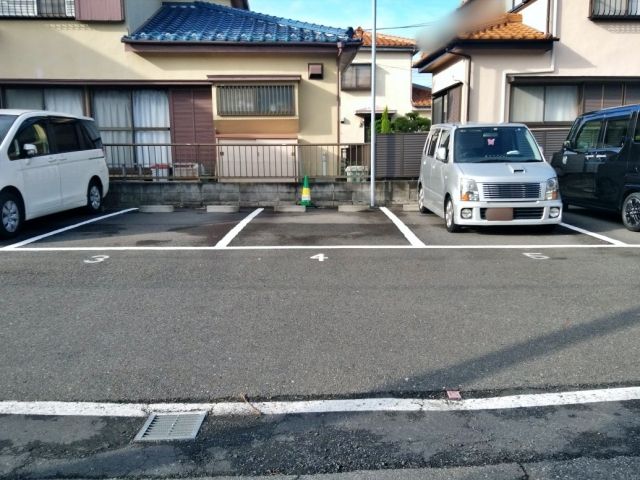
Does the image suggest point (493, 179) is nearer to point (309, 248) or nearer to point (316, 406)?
point (309, 248)

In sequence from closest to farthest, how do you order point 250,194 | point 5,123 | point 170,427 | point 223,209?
point 170,427 < point 5,123 < point 223,209 < point 250,194

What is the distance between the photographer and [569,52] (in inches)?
553

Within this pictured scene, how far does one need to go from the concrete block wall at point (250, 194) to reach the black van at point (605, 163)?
3.59 m

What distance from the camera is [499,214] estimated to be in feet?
28.0

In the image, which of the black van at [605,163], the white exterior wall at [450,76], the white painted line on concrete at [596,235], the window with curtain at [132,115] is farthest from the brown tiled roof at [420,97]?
the white painted line on concrete at [596,235]

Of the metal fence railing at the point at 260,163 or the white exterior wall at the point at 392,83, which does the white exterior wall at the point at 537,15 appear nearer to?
the metal fence railing at the point at 260,163

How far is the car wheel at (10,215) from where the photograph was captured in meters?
8.30

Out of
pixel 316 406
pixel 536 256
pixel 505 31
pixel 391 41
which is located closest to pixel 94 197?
pixel 536 256

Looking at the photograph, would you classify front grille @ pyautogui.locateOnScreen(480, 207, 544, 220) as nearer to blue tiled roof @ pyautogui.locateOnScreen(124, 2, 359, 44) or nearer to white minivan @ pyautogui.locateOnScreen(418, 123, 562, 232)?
white minivan @ pyautogui.locateOnScreen(418, 123, 562, 232)

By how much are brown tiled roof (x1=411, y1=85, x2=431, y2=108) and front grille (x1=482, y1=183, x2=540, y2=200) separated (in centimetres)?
2390

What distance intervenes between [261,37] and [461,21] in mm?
5667

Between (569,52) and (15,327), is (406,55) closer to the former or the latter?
(569,52)

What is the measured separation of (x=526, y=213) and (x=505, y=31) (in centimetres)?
773

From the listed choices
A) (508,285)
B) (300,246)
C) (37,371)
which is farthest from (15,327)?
(508,285)
